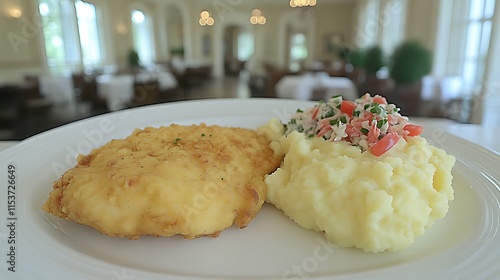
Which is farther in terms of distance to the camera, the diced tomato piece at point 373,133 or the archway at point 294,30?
the archway at point 294,30

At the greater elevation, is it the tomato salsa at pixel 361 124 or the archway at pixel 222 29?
the archway at pixel 222 29

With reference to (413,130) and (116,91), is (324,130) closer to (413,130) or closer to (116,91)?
(413,130)

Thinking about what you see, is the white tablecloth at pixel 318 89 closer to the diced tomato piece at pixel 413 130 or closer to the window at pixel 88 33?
the diced tomato piece at pixel 413 130

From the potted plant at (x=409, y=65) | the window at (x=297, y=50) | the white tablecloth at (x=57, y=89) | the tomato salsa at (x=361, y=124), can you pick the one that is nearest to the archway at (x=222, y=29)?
the window at (x=297, y=50)

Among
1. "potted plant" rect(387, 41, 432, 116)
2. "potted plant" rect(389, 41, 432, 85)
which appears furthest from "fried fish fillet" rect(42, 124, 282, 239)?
"potted plant" rect(389, 41, 432, 85)

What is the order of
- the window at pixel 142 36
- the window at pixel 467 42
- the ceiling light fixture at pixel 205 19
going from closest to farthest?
the window at pixel 467 42
the window at pixel 142 36
the ceiling light fixture at pixel 205 19
